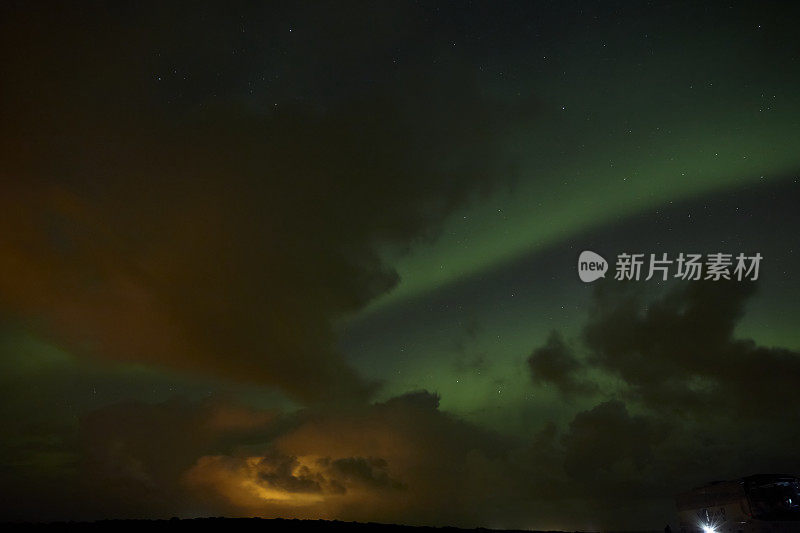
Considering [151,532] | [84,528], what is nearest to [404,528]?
[151,532]

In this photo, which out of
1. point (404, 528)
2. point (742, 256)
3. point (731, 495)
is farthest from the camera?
point (404, 528)

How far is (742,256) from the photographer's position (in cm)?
4653

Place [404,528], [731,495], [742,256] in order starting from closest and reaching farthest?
[742,256] → [731,495] → [404,528]

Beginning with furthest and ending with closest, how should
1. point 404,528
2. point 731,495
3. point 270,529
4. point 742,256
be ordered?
point 404,528, point 731,495, point 270,529, point 742,256

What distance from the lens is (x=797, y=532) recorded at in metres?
53.7

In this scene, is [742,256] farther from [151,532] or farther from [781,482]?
[151,532]

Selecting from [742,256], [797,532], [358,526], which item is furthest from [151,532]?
[797,532]

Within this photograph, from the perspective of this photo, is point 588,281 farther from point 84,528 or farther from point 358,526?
point 84,528

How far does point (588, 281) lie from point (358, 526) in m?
31.6

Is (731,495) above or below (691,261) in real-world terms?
below

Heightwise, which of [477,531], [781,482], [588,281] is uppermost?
[588,281]

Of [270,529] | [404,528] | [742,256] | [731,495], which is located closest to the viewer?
[742,256]

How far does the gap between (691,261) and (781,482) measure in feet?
80.5

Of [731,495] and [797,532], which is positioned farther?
[731,495]
